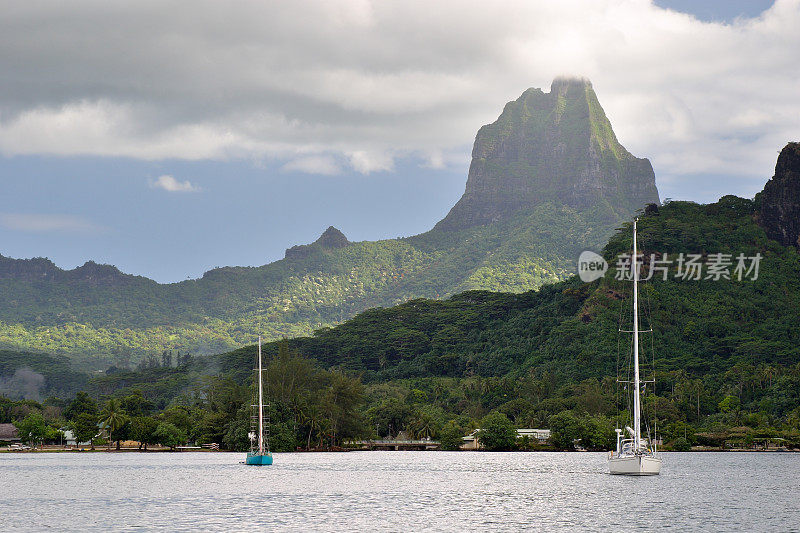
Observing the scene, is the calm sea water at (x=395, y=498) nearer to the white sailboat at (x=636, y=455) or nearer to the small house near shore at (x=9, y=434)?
the white sailboat at (x=636, y=455)

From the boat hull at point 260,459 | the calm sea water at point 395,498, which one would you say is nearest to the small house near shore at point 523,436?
the calm sea water at point 395,498

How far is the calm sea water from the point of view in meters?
50.6

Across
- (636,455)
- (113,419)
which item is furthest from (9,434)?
(636,455)

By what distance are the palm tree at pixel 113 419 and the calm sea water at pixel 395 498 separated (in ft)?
177

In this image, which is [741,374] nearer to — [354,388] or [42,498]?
[354,388]

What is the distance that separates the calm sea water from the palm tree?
53.8 metres

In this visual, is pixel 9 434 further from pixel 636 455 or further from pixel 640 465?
pixel 636 455

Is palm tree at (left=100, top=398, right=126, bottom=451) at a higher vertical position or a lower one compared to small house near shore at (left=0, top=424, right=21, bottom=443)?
higher

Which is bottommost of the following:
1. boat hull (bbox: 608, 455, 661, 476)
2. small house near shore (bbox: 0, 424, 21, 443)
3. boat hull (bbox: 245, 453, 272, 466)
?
small house near shore (bbox: 0, 424, 21, 443)

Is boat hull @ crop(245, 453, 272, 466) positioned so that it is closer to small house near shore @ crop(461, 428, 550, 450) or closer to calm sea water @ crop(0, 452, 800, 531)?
calm sea water @ crop(0, 452, 800, 531)

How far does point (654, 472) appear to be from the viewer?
245 feet

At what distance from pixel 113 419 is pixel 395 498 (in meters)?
105

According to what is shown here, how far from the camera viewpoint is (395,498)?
6525cm

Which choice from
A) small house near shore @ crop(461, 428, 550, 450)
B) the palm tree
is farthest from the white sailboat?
the palm tree
